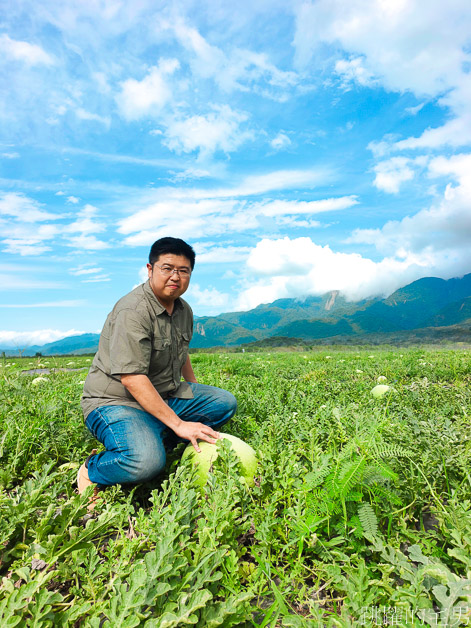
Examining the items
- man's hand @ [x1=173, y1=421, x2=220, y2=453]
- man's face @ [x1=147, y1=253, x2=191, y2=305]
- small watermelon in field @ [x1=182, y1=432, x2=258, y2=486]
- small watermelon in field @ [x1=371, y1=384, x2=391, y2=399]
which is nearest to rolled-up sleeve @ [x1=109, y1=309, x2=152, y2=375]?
man's face @ [x1=147, y1=253, x2=191, y2=305]

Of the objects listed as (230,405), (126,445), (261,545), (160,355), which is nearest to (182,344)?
(160,355)

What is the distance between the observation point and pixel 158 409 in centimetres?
313

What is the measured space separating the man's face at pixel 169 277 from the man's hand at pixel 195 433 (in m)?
1.25

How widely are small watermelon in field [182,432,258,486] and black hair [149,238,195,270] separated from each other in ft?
5.76

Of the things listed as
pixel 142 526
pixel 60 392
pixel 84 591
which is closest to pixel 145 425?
pixel 142 526

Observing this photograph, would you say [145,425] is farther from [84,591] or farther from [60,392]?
[60,392]

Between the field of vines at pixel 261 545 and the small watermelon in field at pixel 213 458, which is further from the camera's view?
the small watermelon in field at pixel 213 458

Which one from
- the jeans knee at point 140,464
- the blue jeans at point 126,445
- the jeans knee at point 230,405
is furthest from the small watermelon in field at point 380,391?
the jeans knee at point 140,464

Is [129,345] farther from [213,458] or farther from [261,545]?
[261,545]

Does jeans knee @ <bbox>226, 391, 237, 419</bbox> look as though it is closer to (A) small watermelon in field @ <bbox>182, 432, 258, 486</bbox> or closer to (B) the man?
(B) the man

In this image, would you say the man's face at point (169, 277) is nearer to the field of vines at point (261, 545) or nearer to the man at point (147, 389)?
the man at point (147, 389)

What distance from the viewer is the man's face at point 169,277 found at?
342 cm

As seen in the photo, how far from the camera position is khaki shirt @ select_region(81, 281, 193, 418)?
126 inches

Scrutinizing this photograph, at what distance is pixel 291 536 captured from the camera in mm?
2152
